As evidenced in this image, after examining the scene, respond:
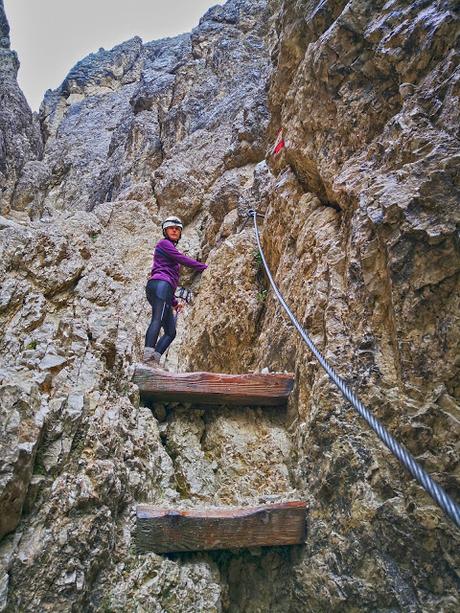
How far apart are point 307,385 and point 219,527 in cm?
118

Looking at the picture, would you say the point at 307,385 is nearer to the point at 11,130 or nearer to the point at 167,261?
the point at 167,261

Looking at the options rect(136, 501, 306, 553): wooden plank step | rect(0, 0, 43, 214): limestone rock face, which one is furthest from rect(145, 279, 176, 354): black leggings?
rect(0, 0, 43, 214): limestone rock face

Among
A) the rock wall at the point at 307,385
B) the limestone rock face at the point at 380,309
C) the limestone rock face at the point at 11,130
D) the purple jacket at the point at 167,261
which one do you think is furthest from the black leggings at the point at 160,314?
the limestone rock face at the point at 11,130

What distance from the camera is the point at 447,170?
7.39 ft

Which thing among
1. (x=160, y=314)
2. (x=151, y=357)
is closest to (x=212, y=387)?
(x=151, y=357)

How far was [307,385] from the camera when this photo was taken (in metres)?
3.13

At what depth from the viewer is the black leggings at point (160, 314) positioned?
15.3ft

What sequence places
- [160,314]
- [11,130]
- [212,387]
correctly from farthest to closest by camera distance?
[11,130]
[160,314]
[212,387]

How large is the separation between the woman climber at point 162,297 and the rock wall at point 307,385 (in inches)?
33.0

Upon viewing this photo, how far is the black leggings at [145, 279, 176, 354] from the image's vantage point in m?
4.68

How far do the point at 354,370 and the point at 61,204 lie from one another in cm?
1950

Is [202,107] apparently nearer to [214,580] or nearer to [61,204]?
[61,204]

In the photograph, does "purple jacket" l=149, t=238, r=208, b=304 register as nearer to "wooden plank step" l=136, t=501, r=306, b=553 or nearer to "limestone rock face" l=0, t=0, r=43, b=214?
"wooden plank step" l=136, t=501, r=306, b=553

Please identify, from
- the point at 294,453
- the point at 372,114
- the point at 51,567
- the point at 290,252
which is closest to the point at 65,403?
the point at 51,567
